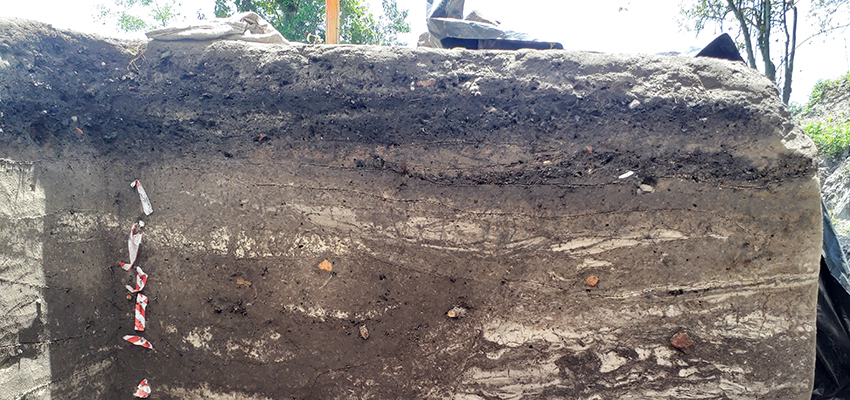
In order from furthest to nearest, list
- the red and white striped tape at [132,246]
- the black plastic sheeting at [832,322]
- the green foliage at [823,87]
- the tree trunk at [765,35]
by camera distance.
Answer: the green foliage at [823,87] → the tree trunk at [765,35] → the black plastic sheeting at [832,322] → the red and white striped tape at [132,246]

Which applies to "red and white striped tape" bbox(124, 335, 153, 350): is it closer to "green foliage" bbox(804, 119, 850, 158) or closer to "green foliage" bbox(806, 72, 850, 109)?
"green foliage" bbox(804, 119, 850, 158)

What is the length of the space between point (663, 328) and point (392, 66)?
180cm

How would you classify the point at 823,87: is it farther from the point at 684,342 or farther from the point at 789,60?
the point at 684,342

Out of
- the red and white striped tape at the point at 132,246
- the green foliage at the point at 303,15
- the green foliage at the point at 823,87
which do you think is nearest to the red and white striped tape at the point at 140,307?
the red and white striped tape at the point at 132,246

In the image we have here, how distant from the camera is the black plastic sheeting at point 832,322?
A: 8.06 feet

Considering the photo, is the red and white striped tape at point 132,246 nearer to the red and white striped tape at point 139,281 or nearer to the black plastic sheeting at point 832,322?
the red and white striped tape at point 139,281

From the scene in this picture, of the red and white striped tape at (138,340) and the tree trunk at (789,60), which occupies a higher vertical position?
the tree trunk at (789,60)

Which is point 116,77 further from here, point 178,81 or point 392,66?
point 392,66

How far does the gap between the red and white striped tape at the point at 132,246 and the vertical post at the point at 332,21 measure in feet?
6.74

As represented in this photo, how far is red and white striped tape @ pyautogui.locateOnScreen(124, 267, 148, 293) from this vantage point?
2117mm

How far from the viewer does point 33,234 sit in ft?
6.22

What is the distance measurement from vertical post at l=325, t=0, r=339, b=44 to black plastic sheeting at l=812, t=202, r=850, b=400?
11.7ft

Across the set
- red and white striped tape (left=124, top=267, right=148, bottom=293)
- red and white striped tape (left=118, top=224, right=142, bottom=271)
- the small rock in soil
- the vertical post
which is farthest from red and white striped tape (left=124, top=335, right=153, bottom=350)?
the small rock in soil

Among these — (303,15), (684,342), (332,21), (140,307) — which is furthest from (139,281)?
(303,15)
